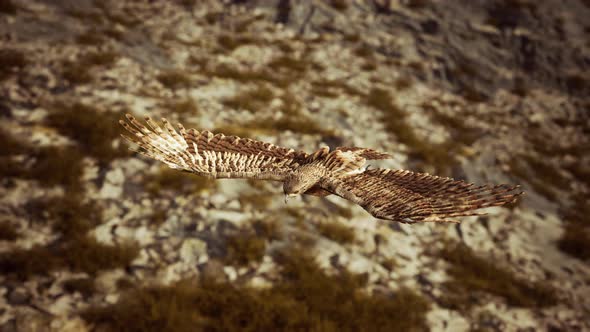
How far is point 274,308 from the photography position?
4227 millimetres

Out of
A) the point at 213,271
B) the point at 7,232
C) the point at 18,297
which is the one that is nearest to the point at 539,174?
the point at 213,271

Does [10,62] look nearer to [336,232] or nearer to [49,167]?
[49,167]

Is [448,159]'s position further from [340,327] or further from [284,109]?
[340,327]

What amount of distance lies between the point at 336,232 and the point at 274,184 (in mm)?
1462

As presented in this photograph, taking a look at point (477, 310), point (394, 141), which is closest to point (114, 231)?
point (477, 310)

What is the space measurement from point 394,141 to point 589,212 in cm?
390

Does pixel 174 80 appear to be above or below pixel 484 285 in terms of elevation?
above

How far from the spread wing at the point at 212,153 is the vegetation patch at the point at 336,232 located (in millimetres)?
3522

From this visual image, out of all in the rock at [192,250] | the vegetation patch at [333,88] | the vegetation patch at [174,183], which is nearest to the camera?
the rock at [192,250]

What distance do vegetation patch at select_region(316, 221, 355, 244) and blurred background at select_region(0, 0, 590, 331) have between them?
0.11 ft

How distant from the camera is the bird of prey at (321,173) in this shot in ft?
4.91

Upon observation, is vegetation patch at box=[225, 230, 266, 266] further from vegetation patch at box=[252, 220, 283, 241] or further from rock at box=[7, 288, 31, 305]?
rock at box=[7, 288, 31, 305]

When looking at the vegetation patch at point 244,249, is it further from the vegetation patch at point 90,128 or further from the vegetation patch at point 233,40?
the vegetation patch at point 233,40

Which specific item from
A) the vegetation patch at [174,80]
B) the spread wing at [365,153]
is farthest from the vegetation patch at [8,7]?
the spread wing at [365,153]
